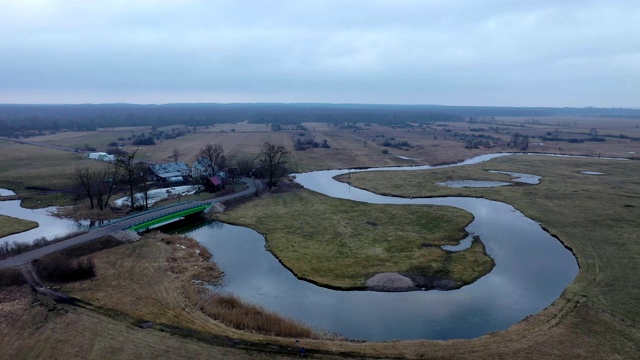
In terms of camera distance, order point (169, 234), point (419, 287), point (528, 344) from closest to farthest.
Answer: point (528, 344) < point (419, 287) < point (169, 234)

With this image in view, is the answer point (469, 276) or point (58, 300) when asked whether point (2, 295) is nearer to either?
point (58, 300)

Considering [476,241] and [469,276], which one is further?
[476,241]

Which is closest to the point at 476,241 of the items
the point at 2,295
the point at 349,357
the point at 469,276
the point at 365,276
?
the point at 469,276

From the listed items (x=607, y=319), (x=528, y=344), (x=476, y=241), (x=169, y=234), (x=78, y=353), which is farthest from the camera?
(x=169, y=234)

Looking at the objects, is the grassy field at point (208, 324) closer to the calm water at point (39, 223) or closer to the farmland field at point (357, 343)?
the farmland field at point (357, 343)

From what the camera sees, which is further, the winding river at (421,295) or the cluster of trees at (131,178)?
the cluster of trees at (131,178)

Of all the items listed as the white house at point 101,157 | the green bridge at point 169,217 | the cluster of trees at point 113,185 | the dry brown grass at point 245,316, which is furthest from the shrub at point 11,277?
the white house at point 101,157

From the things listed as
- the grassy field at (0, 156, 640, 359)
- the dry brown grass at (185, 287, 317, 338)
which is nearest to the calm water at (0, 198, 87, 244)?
the grassy field at (0, 156, 640, 359)

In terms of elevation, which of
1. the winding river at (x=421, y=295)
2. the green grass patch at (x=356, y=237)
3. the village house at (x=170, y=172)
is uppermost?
the village house at (x=170, y=172)
